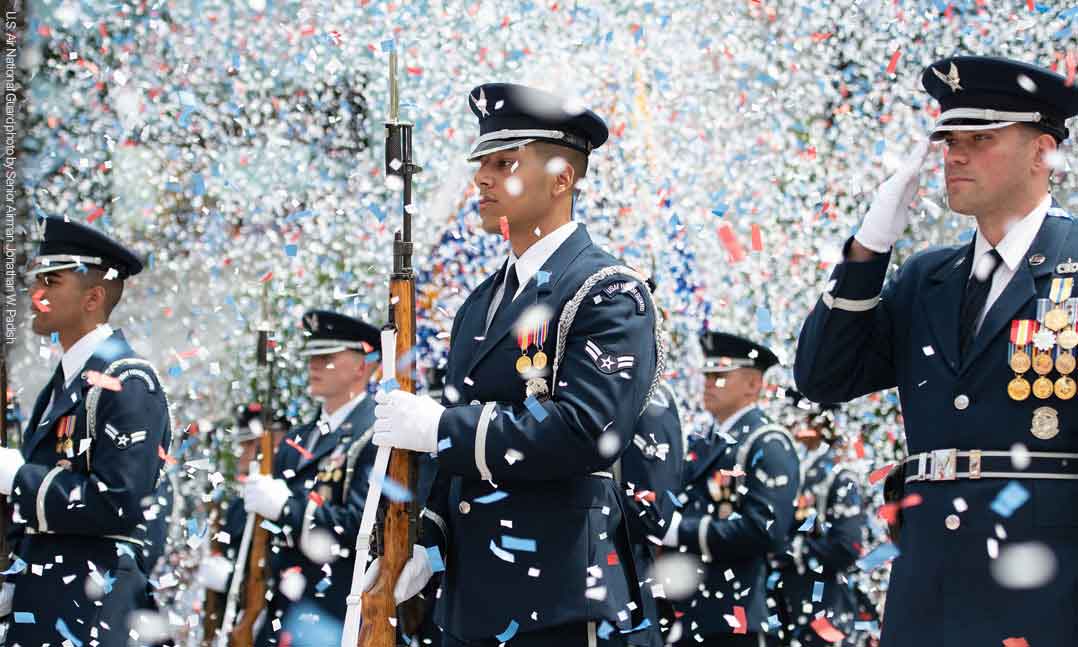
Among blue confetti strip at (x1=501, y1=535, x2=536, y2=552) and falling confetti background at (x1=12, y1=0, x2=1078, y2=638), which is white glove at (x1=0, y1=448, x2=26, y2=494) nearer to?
blue confetti strip at (x1=501, y1=535, x2=536, y2=552)

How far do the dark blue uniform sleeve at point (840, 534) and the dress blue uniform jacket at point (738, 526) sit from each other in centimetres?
42

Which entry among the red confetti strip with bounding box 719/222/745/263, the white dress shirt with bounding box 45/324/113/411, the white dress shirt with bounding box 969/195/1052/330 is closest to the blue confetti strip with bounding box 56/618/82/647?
the white dress shirt with bounding box 45/324/113/411

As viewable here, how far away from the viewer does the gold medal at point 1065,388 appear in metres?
3.18

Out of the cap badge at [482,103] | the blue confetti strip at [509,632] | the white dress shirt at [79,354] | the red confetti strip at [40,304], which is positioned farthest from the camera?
the red confetti strip at [40,304]

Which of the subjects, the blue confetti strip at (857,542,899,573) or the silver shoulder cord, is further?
the silver shoulder cord

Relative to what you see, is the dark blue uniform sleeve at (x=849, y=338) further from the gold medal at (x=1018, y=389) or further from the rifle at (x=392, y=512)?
the rifle at (x=392, y=512)

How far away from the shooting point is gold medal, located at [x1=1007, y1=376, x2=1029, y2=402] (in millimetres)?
3219

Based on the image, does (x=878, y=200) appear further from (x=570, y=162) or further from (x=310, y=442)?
(x=310, y=442)

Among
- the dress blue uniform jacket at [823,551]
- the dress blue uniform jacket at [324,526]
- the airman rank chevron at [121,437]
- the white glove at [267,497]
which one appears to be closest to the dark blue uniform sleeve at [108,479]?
the airman rank chevron at [121,437]

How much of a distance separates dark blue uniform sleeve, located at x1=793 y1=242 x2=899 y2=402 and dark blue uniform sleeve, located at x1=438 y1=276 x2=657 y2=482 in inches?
18.2

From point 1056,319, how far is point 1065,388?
→ 0.17 meters

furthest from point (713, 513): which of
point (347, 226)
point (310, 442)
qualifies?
point (347, 226)

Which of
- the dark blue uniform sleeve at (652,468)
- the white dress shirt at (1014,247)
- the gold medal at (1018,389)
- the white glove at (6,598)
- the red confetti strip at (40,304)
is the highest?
the white dress shirt at (1014,247)

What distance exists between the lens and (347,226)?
42.9 feet
